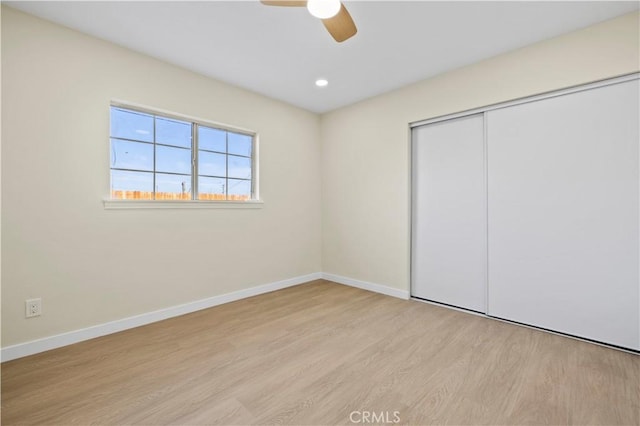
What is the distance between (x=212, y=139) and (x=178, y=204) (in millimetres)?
860

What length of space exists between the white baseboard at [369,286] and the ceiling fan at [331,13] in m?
2.78

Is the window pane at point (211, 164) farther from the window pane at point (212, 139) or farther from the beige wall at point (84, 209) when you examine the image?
the beige wall at point (84, 209)

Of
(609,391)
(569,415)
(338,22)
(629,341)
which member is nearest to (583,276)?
(629,341)

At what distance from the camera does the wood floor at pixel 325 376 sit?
1521mm

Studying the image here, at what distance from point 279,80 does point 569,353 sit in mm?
3618

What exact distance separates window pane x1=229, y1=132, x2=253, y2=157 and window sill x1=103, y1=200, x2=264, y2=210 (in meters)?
0.63

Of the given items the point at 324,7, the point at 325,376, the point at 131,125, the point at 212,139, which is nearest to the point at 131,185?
the point at 131,125

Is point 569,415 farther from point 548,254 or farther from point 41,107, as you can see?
point 41,107

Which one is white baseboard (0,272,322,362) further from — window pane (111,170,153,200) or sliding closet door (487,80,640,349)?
sliding closet door (487,80,640,349)

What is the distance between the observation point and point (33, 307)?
2.14 meters

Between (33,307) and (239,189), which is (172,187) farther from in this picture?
(33,307)

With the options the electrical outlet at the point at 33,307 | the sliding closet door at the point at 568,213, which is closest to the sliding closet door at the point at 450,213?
the sliding closet door at the point at 568,213

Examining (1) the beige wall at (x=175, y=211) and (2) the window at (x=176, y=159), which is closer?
(1) the beige wall at (x=175, y=211)

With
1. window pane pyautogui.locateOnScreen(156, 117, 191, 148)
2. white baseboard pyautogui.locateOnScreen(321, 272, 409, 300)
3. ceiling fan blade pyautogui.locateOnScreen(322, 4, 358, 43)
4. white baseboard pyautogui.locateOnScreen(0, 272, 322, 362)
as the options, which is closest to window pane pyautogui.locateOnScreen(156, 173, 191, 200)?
window pane pyautogui.locateOnScreen(156, 117, 191, 148)
